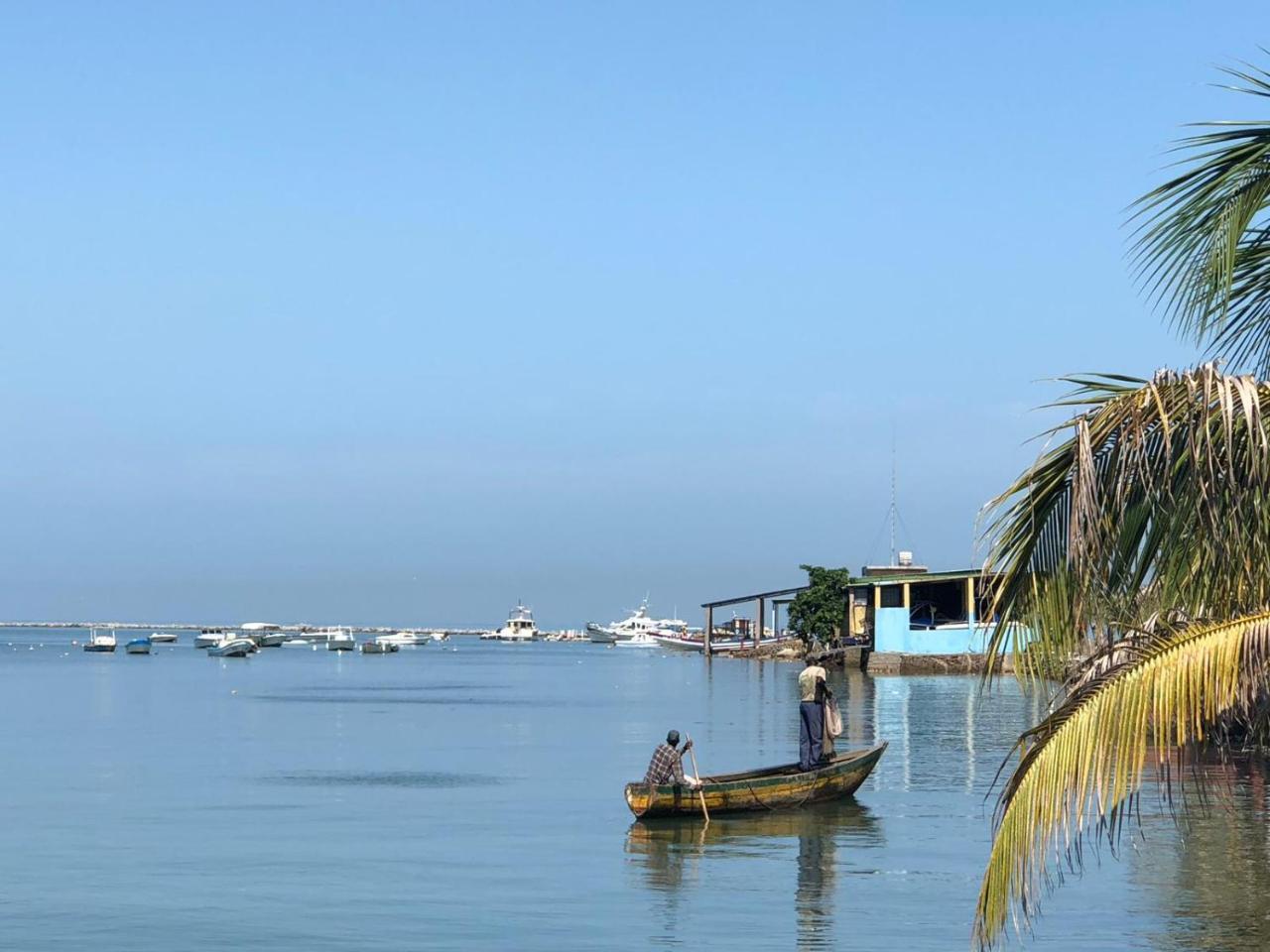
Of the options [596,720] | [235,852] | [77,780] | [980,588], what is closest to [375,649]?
[596,720]

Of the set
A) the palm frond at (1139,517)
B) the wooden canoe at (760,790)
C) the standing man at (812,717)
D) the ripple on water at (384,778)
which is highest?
the palm frond at (1139,517)

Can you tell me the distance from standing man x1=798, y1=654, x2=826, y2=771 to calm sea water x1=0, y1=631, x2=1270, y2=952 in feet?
3.47

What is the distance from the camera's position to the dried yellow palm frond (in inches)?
324

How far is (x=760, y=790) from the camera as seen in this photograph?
28.2 metres

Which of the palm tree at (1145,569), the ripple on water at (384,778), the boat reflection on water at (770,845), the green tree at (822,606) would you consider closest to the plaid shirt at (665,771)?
the boat reflection on water at (770,845)

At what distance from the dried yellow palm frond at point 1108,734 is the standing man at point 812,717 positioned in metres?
20.2

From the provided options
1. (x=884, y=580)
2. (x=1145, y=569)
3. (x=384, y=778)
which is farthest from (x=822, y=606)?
(x=1145, y=569)

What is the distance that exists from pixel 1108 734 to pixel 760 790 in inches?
797

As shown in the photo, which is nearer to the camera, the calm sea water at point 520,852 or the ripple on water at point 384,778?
the calm sea water at point 520,852

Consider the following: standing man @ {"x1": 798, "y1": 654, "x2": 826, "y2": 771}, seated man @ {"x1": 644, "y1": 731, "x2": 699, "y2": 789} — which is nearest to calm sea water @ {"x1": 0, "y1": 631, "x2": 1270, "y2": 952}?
seated man @ {"x1": 644, "y1": 731, "x2": 699, "y2": 789}

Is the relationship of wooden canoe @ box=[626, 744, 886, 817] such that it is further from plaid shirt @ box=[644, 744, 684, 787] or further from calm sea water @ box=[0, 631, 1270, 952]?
calm sea water @ box=[0, 631, 1270, 952]

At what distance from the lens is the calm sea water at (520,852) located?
19.9 meters

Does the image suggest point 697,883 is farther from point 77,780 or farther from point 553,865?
point 77,780

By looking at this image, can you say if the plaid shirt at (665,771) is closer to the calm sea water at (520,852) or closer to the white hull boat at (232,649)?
the calm sea water at (520,852)
